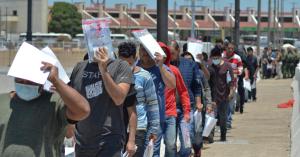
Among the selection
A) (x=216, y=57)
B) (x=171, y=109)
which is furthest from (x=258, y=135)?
(x=171, y=109)

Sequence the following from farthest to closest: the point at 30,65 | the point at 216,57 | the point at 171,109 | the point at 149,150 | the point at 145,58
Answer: the point at 216,57 → the point at 171,109 → the point at 145,58 → the point at 149,150 → the point at 30,65

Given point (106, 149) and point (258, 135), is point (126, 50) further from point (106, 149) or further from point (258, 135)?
point (258, 135)

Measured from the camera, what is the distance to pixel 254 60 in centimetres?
2636

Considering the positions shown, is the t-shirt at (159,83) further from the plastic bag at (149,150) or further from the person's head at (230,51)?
the person's head at (230,51)

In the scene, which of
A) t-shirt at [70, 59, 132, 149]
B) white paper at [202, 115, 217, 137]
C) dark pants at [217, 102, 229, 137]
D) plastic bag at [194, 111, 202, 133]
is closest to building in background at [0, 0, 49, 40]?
dark pants at [217, 102, 229, 137]

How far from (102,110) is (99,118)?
70 mm

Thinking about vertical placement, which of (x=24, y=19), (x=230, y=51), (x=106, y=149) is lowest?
(x=106, y=149)

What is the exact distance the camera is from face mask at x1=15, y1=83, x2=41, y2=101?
517cm

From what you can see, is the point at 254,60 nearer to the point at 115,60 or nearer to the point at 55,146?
the point at 115,60

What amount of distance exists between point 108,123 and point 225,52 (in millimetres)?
13413

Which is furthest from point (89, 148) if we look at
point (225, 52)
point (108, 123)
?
point (225, 52)

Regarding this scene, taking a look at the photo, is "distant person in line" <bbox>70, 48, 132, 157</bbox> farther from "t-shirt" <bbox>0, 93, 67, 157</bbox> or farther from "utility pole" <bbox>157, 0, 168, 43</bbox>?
"utility pole" <bbox>157, 0, 168, 43</bbox>

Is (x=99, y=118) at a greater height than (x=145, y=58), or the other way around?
(x=145, y=58)

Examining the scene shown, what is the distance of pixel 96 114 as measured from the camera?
673cm
